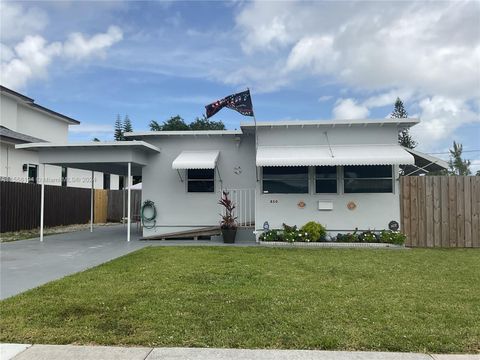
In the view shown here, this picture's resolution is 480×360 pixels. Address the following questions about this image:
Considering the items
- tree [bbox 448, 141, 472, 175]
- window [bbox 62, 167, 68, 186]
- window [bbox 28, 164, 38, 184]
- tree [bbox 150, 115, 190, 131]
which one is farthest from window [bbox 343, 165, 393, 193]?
tree [bbox 150, 115, 190, 131]

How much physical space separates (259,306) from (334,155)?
24.4ft

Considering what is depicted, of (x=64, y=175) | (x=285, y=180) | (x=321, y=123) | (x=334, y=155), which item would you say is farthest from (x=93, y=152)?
(x=64, y=175)

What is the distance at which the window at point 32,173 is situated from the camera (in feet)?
80.0

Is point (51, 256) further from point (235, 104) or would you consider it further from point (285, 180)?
point (285, 180)

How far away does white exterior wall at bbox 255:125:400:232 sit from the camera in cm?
1309

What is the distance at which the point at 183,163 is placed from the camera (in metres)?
13.4

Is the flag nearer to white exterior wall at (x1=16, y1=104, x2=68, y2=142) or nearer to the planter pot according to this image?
the planter pot

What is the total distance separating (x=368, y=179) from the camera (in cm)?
1317

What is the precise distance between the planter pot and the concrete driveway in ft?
7.86

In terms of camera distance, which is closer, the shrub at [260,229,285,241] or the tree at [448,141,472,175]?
the shrub at [260,229,285,241]

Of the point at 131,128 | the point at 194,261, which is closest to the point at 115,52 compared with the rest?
the point at 194,261

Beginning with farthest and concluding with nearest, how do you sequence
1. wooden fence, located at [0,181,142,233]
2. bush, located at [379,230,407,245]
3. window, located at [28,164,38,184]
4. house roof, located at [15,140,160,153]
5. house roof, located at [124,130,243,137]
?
window, located at [28,164,38,184] → wooden fence, located at [0,181,142,233] → house roof, located at [124,130,243,137] → house roof, located at [15,140,160,153] → bush, located at [379,230,407,245]

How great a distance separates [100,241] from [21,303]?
8323mm

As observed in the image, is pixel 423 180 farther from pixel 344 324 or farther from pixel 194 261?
pixel 344 324
